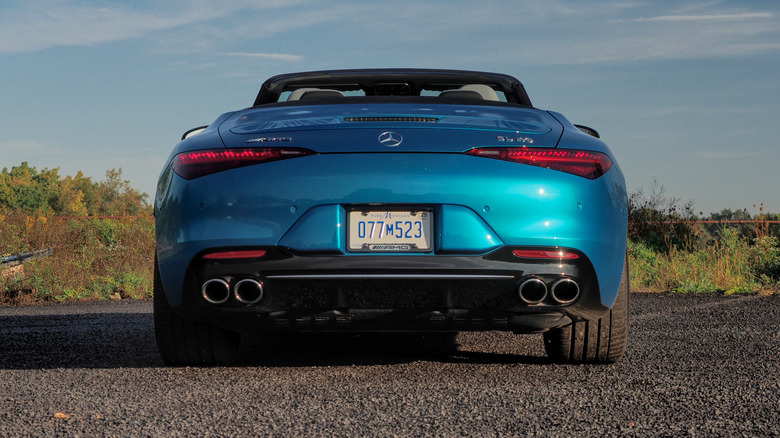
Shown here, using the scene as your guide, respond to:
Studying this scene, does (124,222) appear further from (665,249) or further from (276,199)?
(276,199)

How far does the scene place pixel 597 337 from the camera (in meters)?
3.92

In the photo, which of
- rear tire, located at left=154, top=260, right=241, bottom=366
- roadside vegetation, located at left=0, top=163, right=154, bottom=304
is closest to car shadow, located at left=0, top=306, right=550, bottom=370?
rear tire, located at left=154, top=260, right=241, bottom=366

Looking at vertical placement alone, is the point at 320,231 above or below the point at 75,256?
above

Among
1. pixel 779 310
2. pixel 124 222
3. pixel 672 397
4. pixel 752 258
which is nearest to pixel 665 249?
pixel 752 258

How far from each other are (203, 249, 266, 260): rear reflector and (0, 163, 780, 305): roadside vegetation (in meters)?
7.96

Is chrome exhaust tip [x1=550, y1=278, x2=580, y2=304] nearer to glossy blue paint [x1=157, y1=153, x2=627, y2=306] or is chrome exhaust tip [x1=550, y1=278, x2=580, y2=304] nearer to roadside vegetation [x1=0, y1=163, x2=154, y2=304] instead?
glossy blue paint [x1=157, y1=153, x2=627, y2=306]

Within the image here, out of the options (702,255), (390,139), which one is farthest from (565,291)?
(702,255)

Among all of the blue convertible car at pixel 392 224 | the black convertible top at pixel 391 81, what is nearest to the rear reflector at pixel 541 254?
the blue convertible car at pixel 392 224

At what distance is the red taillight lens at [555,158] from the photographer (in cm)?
333

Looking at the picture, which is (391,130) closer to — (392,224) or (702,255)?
(392,224)

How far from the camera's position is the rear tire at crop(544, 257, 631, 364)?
3.87m

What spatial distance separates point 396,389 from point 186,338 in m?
1.15

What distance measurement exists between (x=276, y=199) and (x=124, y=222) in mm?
16838

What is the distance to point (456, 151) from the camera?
130 inches
